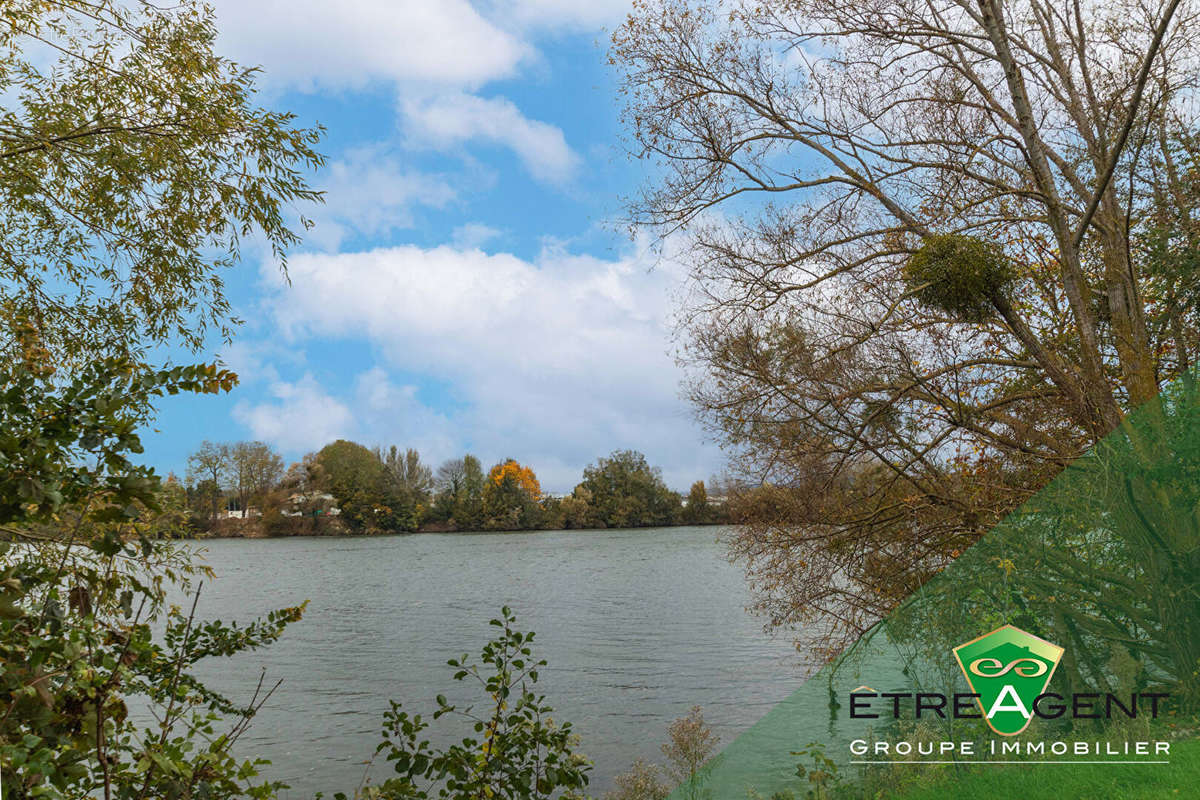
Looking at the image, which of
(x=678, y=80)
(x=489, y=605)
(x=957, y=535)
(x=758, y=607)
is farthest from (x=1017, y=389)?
(x=489, y=605)

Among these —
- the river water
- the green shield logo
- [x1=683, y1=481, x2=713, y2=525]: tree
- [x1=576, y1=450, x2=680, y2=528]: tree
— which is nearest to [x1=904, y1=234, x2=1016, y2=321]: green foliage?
the green shield logo

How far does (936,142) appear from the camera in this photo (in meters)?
8.09

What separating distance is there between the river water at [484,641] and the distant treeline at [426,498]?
802 inches

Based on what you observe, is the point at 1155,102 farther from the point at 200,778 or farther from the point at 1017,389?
the point at 200,778

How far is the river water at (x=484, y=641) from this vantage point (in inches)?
441

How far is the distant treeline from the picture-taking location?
56438mm

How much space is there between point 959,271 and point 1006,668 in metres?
3.53

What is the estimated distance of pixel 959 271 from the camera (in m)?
6.61

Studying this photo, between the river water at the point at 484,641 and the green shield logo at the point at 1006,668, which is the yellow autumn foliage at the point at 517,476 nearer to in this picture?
the river water at the point at 484,641

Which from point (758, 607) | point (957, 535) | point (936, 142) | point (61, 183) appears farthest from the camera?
point (758, 607)

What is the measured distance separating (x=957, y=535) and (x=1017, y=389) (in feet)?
5.61

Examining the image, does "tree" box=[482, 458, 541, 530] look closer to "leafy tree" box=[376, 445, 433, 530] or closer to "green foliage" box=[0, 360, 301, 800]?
"leafy tree" box=[376, 445, 433, 530]

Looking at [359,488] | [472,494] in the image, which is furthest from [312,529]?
[472,494]

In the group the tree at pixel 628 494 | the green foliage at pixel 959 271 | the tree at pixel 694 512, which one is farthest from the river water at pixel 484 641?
the tree at pixel 628 494
